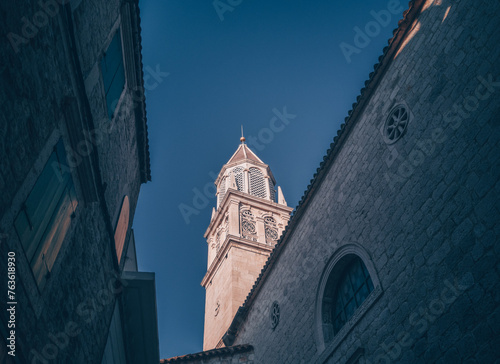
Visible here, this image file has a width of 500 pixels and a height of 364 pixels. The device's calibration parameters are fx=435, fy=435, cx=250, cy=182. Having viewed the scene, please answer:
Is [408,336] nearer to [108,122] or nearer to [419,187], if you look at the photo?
[419,187]

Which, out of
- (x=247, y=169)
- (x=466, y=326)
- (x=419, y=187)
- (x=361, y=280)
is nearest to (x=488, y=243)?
(x=466, y=326)

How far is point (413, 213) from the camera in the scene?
24.0 ft

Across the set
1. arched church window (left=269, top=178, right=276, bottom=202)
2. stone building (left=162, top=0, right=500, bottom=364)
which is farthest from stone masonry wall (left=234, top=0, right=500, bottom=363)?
arched church window (left=269, top=178, right=276, bottom=202)

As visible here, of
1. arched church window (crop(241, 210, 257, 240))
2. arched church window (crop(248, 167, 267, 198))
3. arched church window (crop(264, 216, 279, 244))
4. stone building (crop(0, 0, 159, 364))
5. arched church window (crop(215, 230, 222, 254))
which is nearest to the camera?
stone building (crop(0, 0, 159, 364))

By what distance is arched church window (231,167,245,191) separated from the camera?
91.7ft

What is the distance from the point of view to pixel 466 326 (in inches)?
222

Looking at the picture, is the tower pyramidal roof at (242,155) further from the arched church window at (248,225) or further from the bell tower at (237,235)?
the arched church window at (248,225)

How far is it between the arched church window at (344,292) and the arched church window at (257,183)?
59.4 ft

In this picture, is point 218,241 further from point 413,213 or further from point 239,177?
point 413,213

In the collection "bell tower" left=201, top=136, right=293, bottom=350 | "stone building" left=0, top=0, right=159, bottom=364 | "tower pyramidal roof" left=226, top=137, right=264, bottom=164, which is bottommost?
"stone building" left=0, top=0, right=159, bottom=364

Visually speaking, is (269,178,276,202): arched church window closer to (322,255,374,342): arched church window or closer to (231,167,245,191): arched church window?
(231,167,245,191): arched church window

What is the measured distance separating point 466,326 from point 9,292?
5.31 metres

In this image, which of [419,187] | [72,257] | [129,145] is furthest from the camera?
[129,145]

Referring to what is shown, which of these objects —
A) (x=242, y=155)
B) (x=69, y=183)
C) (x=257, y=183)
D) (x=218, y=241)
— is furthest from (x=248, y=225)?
(x=69, y=183)
